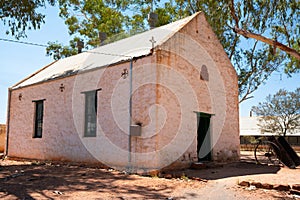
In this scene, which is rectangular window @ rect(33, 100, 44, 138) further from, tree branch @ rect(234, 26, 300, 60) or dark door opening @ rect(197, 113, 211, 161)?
tree branch @ rect(234, 26, 300, 60)

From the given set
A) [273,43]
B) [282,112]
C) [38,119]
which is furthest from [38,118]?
[282,112]

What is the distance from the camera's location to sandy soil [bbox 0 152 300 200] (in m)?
7.00

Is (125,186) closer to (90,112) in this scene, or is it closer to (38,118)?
(90,112)

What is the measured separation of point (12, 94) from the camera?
17469 mm

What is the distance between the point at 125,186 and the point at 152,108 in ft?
9.45

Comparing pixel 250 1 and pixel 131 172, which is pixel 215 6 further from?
pixel 131 172

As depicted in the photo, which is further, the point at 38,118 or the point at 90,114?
the point at 38,118

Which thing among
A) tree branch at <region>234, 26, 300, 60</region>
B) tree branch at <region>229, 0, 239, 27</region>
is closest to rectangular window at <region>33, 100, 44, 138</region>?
tree branch at <region>229, 0, 239, 27</region>

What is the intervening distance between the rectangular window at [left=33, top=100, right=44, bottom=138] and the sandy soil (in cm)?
519

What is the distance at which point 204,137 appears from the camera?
41.7 feet

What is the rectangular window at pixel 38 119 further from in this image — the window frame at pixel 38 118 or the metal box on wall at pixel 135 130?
the metal box on wall at pixel 135 130

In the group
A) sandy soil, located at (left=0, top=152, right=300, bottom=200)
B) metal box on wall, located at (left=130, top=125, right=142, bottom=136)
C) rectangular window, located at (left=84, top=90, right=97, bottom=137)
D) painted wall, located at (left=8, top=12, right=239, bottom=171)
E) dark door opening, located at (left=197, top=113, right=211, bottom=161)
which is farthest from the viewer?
dark door opening, located at (left=197, top=113, right=211, bottom=161)

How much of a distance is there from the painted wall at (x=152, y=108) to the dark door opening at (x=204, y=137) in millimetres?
250

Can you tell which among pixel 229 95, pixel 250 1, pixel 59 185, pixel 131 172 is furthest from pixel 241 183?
pixel 250 1
